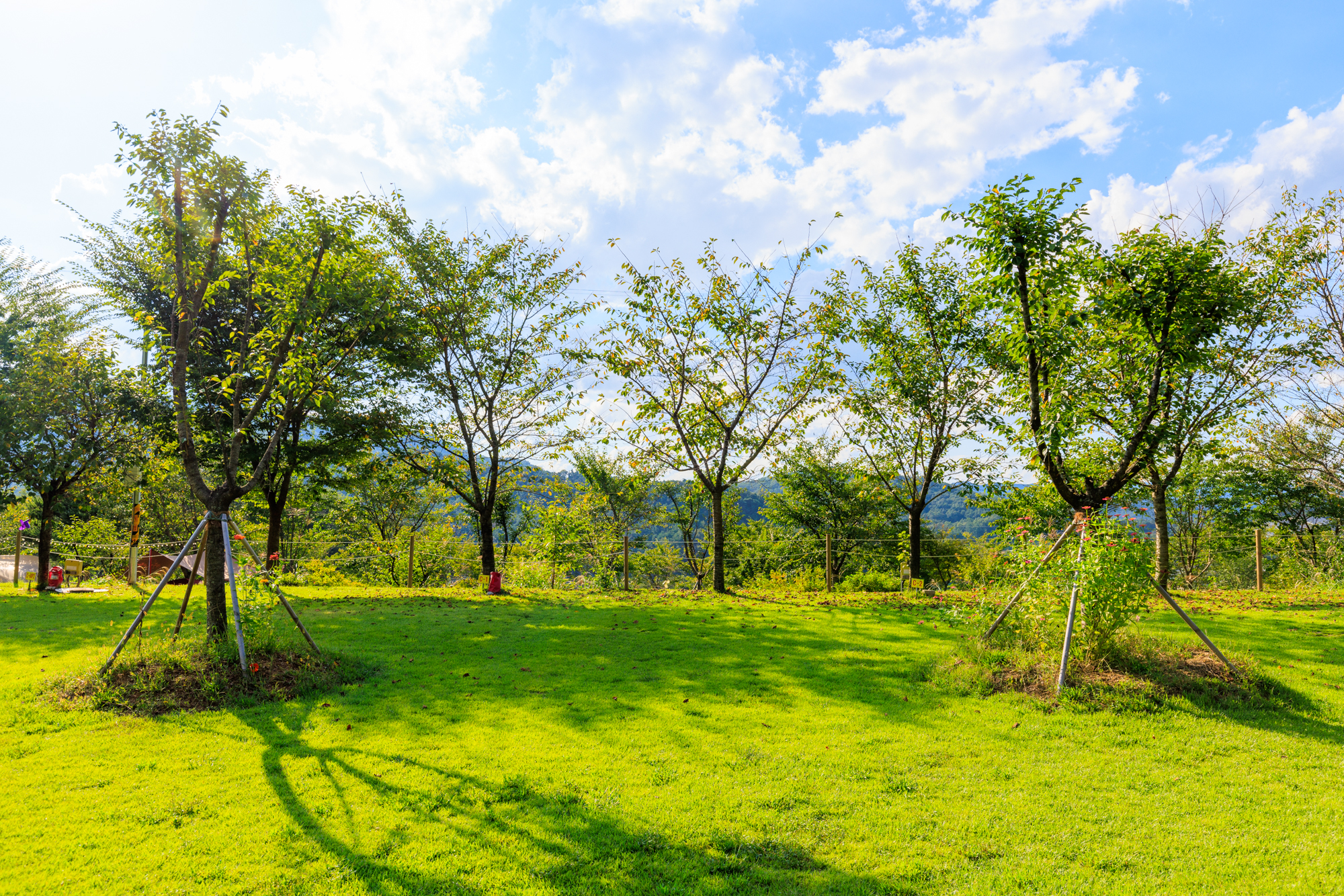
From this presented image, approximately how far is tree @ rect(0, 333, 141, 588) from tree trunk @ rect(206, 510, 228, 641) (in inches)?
404

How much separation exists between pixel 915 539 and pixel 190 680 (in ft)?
50.0

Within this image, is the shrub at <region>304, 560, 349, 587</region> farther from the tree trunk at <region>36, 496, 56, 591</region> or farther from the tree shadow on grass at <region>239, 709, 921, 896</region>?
the tree shadow on grass at <region>239, 709, 921, 896</region>

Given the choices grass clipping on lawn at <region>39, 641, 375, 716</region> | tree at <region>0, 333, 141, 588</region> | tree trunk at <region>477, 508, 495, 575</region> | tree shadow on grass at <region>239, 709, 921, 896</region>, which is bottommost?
tree shadow on grass at <region>239, 709, 921, 896</region>

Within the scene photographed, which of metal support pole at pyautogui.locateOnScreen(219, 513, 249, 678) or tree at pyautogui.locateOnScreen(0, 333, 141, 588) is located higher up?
tree at pyautogui.locateOnScreen(0, 333, 141, 588)

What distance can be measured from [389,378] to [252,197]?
33.4ft

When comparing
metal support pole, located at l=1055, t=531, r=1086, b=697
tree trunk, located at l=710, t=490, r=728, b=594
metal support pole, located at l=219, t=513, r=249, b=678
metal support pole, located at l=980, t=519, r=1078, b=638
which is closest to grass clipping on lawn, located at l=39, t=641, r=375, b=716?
metal support pole, located at l=219, t=513, r=249, b=678

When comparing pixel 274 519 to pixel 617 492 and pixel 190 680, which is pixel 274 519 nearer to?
pixel 190 680

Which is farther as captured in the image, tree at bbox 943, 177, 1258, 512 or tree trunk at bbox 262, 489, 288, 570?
tree trunk at bbox 262, 489, 288, 570

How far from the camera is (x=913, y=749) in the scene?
5441mm

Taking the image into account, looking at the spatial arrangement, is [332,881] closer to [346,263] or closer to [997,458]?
[346,263]

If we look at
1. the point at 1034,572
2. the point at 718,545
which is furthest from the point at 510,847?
the point at 718,545

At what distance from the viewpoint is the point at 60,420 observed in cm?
1513

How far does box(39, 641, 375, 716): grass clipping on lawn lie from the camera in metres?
6.27

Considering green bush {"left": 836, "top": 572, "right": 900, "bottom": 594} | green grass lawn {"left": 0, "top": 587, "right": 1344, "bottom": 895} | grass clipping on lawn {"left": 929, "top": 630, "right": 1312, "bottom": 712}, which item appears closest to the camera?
green grass lawn {"left": 0, "top": 587, "right": 1344, "bottom": 895}
